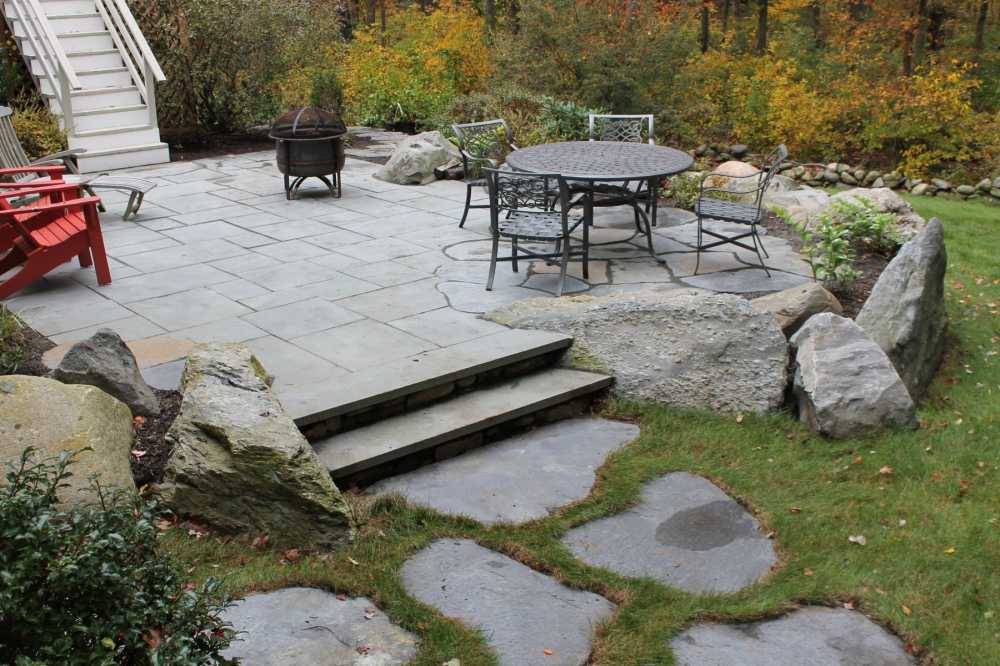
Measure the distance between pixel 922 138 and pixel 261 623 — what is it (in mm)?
10475

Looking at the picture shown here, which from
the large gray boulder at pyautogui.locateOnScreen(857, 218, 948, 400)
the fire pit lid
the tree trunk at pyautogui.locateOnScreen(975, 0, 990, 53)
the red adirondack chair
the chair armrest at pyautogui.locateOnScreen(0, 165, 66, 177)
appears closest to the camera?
the large gray boulder at pyautogui.locateOnScreen(857, 218, 948, 400)

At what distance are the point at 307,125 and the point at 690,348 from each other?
16.2ft

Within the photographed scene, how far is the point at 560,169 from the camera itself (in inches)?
260

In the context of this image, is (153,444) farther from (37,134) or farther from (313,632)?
(37,134)

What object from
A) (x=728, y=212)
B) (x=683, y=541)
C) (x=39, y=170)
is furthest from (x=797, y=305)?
(x=39, y=170)

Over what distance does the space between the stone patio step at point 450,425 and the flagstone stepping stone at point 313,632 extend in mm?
809

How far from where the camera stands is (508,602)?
3342 mm

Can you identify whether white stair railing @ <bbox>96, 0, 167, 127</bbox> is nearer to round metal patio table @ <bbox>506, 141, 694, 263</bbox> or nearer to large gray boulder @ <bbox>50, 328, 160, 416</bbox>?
round metal patio table @ <bbox>506, 141, 694, 263</bbox>

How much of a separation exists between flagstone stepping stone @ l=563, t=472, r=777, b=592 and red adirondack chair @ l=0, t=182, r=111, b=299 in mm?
3876

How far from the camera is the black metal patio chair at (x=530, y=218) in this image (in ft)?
19.9

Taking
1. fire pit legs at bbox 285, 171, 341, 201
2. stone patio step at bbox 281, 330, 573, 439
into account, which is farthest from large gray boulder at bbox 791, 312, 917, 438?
fire pit legs at bbox 285, 171, 341, 201

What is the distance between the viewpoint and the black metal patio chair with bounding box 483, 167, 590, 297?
6.05 m

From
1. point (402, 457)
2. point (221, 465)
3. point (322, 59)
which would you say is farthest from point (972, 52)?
point (221, 465)

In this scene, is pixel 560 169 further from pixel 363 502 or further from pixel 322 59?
pixel 322 59
